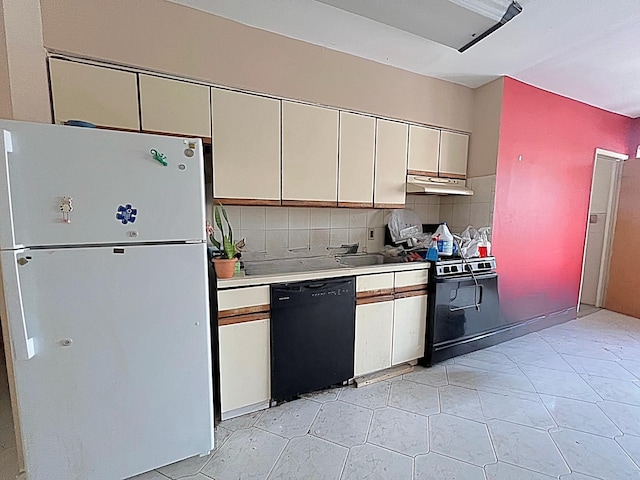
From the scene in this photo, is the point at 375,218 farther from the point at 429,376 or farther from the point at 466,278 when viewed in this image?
the point at 429,376

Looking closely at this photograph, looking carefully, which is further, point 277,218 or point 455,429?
point 277,218

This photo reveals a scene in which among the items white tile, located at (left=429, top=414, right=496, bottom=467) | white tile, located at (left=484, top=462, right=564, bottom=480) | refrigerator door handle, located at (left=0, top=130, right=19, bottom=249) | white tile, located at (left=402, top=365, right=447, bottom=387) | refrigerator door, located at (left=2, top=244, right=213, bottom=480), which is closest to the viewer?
refrigerator door handle, located at (left=0, top=130, right=19, bottom=249)

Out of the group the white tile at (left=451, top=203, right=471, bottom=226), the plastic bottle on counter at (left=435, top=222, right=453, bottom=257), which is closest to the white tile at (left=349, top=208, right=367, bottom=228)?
the plastic bottle on counter at (left=435, top=222, right=453, bottom=257)

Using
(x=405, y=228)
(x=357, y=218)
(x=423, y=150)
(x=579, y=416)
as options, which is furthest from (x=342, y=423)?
(x=423, y=150)

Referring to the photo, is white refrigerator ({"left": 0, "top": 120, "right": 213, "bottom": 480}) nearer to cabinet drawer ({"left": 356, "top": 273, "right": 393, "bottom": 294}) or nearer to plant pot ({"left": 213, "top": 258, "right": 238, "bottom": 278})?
plant pot ({"left": 213, "top": 258, "right": 238, "bottom": 278})

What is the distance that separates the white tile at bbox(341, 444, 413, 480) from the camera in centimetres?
151

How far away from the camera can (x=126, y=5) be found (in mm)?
1656

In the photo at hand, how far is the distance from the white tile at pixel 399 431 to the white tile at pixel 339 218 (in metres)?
1.50

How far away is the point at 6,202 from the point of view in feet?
3.72

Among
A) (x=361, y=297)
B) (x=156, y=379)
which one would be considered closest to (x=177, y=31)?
(x=156, y=379)

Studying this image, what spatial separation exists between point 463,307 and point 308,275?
4.95ft

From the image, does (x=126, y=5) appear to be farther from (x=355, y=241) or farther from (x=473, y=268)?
(x=473, y=268)

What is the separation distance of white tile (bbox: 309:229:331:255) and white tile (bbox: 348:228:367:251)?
246 mm

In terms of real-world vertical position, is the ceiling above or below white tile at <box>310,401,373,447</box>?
above
